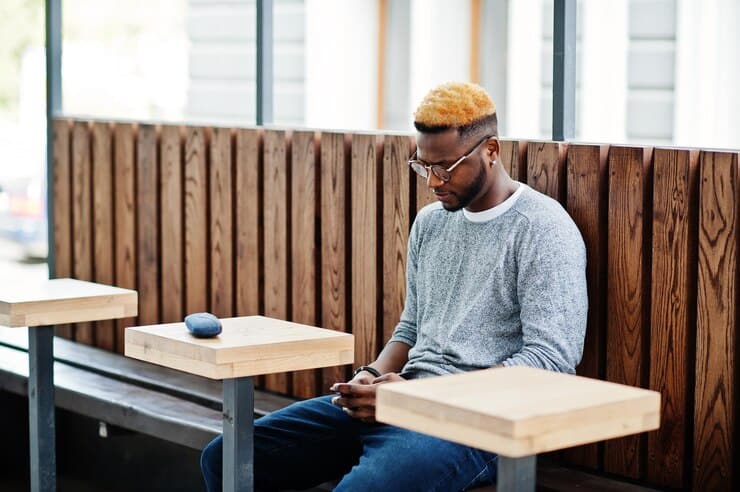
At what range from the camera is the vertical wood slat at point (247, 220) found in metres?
4.81

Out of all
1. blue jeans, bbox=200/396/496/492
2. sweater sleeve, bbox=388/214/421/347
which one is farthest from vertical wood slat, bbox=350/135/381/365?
blue jeans, bbox=200/396/496/492

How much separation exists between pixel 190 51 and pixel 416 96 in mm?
1809

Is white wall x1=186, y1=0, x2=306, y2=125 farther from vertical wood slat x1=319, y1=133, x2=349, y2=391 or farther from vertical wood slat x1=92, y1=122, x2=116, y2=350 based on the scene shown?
vertical wood slat x1=319, y1=133, x2=349, y2=391

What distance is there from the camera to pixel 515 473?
7.95ft

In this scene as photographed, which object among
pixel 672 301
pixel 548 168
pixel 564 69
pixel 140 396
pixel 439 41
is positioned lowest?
pixel 140 396

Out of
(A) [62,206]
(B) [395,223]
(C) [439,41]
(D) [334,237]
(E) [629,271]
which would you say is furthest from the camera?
(C) [439,41]

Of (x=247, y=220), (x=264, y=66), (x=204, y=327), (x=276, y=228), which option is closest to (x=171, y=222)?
(x=247, y=220)

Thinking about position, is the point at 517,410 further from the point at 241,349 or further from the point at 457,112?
the point at 457,112

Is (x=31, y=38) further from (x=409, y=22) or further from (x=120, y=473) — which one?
(x=120, y=473)

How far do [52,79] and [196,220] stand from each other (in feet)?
4.34

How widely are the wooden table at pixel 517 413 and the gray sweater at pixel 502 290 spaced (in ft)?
1.72

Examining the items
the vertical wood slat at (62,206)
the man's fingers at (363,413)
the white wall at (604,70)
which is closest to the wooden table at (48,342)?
the man's fingers at (363,413)

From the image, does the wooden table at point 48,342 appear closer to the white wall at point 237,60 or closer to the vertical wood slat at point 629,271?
the vertical wood slat at point 629,271

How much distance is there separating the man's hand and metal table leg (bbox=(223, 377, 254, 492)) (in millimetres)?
237
